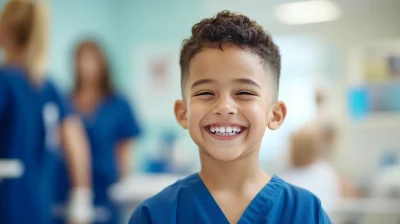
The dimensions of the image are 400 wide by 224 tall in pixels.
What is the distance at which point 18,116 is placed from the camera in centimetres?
180

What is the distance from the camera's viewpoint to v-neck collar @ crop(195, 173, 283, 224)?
2.30 feet

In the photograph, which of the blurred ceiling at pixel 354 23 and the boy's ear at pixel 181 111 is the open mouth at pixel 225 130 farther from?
the blurred ceiling at pixel 354 23

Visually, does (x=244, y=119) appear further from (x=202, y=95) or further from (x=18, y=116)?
(x=18, y=116)

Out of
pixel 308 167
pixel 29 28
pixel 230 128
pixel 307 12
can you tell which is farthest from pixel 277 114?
pixel 307 12

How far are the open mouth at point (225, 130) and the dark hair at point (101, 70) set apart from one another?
6.57ft

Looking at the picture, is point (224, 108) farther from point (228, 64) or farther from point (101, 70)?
point (101, 70)

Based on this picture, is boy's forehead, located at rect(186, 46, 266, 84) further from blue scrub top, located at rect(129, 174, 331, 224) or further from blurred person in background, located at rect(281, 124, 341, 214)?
blurred person in background, located at rect(281, 124, 341, 214)

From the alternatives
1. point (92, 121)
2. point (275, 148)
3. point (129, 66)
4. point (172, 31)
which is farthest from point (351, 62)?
point (92, 121)

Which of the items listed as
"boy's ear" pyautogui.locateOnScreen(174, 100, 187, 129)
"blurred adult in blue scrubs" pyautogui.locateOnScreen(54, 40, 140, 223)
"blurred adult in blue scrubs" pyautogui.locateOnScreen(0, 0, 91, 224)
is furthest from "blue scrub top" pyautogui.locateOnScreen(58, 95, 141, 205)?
"boy's ear" pyautogui.locateOnScreen(174, 100, 187, 129)

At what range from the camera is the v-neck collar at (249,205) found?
2.30ft

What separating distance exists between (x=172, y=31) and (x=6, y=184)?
2663 mm

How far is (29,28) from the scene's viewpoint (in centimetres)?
175

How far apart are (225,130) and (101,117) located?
199cm

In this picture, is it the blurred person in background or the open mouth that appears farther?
the blurred person in background
